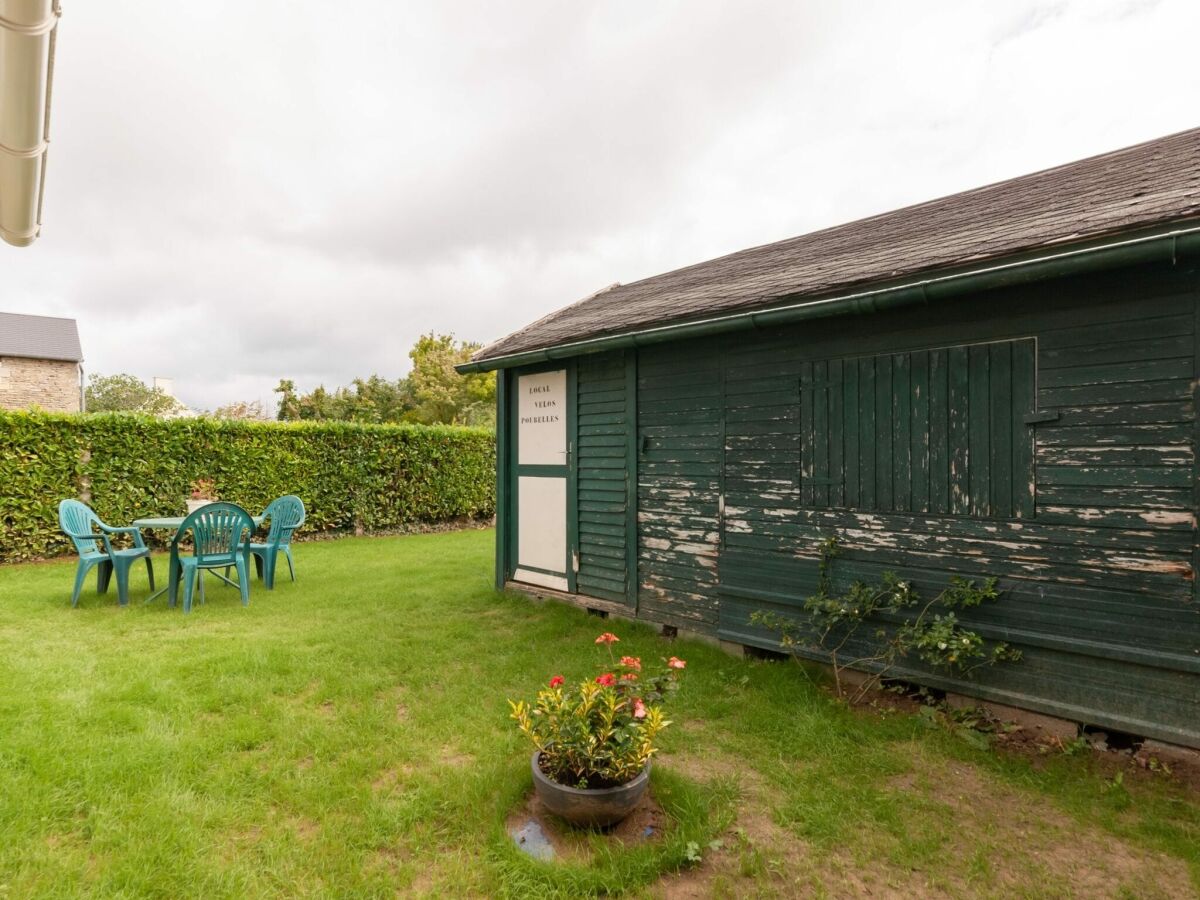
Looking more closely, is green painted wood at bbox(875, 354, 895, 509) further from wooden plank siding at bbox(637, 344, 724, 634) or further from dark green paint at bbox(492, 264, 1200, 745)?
wooden plank siding at bbox(637, 344, 724, 634)

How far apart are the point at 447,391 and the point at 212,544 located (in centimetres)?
2013

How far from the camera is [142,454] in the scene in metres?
8.61

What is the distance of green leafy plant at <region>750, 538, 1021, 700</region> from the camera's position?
3.08 meters

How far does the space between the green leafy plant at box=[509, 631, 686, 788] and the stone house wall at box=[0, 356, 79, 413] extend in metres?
26.5

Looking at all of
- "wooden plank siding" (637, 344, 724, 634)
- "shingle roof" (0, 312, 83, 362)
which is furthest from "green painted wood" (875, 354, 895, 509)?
"shingle roof" (0, 312, 83, 362)

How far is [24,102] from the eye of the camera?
1980 mm

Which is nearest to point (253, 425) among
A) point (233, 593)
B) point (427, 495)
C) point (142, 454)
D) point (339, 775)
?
point (142, 454)

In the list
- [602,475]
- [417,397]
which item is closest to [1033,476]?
[602,475]

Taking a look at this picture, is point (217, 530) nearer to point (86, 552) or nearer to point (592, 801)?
point (86, 552)

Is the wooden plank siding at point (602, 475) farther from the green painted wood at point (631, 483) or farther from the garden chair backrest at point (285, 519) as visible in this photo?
the garden chair backrest at point (285, 519)

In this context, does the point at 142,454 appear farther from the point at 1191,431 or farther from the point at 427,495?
the point at 1191,431

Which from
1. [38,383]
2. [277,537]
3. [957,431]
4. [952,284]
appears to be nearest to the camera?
[952,284]

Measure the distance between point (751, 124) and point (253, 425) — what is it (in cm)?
967

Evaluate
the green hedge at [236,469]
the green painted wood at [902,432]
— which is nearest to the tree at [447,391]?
the green hedge at [236,469]
